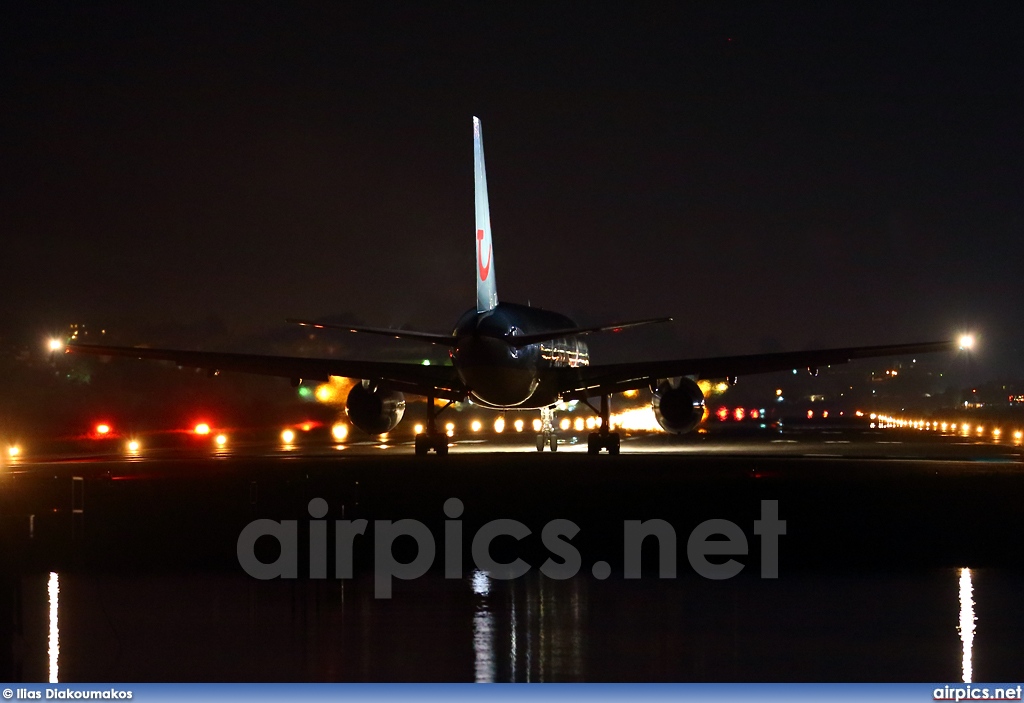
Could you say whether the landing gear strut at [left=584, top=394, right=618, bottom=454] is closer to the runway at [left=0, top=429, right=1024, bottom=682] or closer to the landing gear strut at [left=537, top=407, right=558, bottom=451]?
the landing gear strut at [left=537, top=407, right=558, bottom=451]

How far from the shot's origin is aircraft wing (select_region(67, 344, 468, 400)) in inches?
1781

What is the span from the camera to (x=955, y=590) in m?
14.0

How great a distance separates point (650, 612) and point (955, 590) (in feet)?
12.1

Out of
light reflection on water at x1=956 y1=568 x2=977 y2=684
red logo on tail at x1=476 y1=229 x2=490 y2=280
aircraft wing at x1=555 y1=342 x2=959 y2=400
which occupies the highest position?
red logo on tail at x1=476 y1=229 x2=490 y2=280

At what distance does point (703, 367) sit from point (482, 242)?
8908 millimetres

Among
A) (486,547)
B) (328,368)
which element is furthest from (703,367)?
(486,547)

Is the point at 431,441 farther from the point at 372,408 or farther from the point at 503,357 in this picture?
the point at 503,357

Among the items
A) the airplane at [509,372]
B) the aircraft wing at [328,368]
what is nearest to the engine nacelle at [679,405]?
the airplane at [509,372]

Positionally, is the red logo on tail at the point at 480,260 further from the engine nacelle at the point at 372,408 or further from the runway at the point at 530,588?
the runway at the point at 530,588

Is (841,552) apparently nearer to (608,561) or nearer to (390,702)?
(608,561)

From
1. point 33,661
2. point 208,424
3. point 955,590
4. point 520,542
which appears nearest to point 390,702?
point 33,661

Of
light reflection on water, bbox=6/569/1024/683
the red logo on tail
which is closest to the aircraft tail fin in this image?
the red logo on tail

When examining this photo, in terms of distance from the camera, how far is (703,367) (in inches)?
1779

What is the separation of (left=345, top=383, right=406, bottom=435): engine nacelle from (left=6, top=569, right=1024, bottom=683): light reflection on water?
98.4 feet
